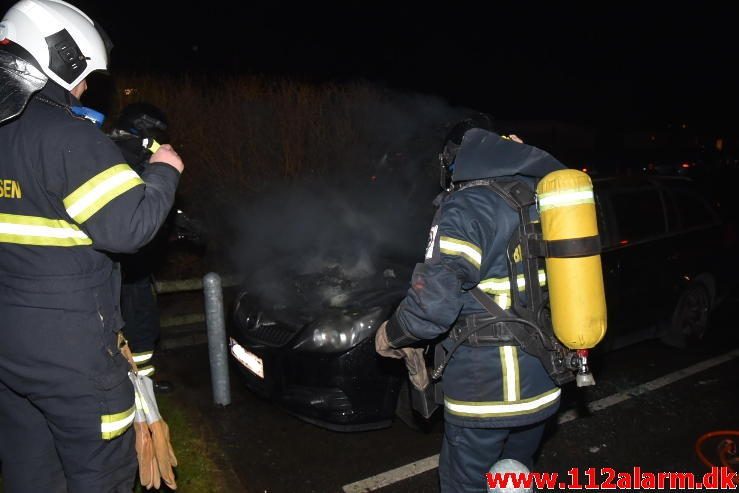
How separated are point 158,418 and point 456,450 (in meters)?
1.30

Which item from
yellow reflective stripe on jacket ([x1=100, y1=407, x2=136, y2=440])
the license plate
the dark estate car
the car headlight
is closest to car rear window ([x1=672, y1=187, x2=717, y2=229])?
the dark estate car

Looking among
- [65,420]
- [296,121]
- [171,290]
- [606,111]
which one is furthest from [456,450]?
[606,111]

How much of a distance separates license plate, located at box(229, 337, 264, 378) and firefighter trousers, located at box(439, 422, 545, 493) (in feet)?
5.59

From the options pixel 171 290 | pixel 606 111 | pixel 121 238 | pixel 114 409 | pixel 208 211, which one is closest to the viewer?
pixel 121 238

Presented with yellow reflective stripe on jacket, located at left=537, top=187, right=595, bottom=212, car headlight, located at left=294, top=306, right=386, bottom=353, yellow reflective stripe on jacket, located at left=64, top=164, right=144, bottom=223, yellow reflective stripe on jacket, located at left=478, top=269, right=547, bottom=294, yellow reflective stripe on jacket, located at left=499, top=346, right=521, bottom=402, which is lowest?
car headlight, located at left=294, top=306, right=386, bottom=353

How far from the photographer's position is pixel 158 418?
2402mm

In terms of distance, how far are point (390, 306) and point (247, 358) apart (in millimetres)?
1102

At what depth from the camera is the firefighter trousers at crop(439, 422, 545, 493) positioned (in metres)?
2.45

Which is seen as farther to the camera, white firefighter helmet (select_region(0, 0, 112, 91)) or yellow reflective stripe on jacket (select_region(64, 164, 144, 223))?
white firefighter helmet (select_region(0, 0, 112, 91))

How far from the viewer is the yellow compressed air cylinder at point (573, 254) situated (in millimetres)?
2174

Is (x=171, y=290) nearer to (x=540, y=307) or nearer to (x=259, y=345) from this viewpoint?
(x=259, y=345)

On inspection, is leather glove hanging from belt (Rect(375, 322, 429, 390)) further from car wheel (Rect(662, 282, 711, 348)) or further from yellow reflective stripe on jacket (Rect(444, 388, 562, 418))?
car wheel (Rect(662, 282, 711, 348))

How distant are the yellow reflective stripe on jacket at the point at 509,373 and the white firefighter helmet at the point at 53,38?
80.9 inches

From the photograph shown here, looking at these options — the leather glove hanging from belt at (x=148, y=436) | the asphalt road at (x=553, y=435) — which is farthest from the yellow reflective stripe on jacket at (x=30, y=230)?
the asphalt road at (x=553, y=435)
